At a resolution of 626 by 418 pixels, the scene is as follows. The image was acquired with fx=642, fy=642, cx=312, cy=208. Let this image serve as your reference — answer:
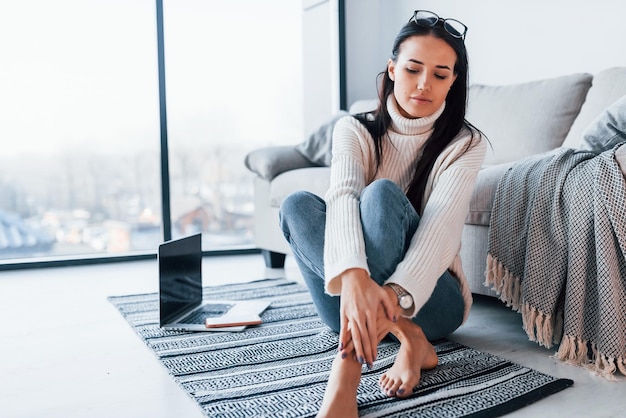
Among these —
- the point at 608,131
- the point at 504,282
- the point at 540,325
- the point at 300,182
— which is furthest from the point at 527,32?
the point at 540,325

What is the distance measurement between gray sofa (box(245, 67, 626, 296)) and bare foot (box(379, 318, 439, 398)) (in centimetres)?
51

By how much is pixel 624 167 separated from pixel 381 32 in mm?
2730

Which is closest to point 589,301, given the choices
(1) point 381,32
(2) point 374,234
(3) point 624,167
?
(3) point 624,167

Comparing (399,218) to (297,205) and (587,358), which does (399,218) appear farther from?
(587,358)

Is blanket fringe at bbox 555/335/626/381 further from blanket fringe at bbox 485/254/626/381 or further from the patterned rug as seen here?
the patterned rug

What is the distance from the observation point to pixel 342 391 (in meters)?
1.19

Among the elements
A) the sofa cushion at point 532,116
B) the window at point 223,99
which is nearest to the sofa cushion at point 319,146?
the sofa cushion at point 532,116

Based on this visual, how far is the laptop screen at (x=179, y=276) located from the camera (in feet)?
6.18

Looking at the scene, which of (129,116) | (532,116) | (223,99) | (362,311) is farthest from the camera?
(223,99)

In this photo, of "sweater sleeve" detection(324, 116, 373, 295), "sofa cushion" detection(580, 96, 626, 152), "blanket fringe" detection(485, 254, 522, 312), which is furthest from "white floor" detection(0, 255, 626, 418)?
"sofa cushion" detection(580, 96, 626, 152)

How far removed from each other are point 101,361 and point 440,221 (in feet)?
3.10

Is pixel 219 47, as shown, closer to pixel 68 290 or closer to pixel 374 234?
pixel 68 290

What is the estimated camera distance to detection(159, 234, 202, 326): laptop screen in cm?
188

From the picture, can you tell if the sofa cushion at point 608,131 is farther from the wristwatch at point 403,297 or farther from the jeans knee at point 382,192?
the wristwatch at point 403,297
